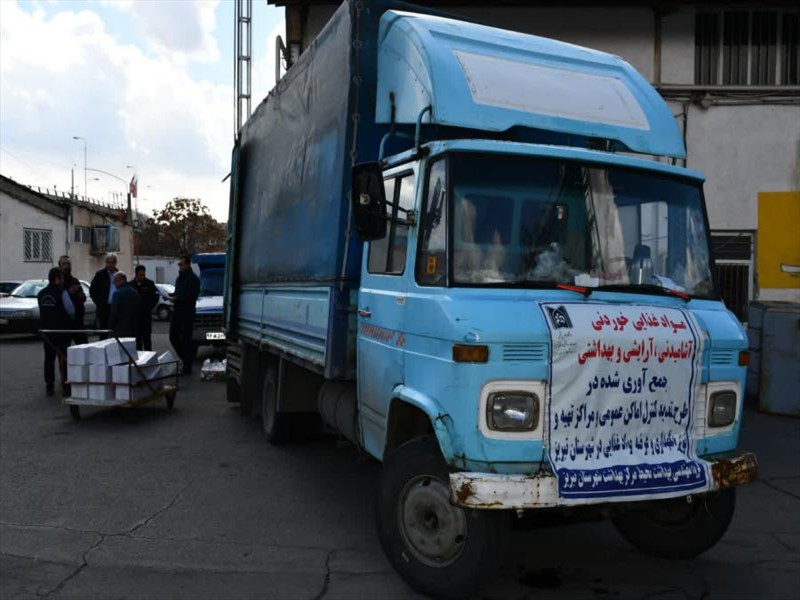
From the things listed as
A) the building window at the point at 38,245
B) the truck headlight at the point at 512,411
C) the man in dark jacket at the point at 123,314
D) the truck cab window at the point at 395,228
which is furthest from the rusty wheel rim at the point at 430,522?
the building window at the point at 38,245

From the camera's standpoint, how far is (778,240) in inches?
483

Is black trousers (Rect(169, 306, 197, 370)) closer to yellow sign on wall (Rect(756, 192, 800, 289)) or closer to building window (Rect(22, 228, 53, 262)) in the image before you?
yellow sign on wall (Rect(756, 192, 800, 289))

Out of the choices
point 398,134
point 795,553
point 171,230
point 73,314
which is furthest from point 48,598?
point 171,230

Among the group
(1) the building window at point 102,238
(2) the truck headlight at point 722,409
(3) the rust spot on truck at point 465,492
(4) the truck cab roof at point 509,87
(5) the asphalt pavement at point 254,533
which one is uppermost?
(1) the building window at point 102,238

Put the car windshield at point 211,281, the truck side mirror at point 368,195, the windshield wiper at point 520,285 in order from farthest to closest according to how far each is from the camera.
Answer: the car windshield at point 211,281
the truck side mirror at point 368,195
the windshield wiper at point 520,285

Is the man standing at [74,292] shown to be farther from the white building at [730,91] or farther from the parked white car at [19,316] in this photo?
the parked white car at [19,316]

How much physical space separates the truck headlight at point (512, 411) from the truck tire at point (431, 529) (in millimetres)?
417

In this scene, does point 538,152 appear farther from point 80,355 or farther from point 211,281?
point 211,281

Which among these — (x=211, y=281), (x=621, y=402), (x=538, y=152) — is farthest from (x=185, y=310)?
(x=621, y=402)

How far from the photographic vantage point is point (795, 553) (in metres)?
4.92

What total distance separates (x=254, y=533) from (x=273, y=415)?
8.43ft

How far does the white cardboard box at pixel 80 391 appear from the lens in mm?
8695

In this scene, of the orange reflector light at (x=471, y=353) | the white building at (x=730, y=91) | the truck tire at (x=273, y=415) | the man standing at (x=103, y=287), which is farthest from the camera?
the man standing at (x=103, y=287)

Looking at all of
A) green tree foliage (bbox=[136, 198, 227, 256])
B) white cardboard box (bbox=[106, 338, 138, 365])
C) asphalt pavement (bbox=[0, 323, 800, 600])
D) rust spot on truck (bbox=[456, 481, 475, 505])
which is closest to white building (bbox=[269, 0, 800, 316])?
asphalt pavement (bbox=[0, 323, 800, 600])
